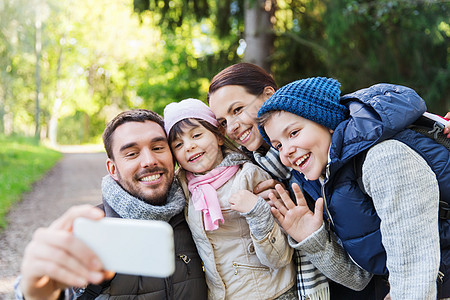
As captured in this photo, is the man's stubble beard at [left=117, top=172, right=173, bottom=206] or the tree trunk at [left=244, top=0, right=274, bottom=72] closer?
the man's stubble beard at [left=117, top=172, right=173, bottom=206]

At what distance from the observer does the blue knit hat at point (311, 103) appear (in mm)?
1820

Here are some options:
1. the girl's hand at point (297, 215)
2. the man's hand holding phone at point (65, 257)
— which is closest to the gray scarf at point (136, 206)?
the girl's hand at point (297, 215)

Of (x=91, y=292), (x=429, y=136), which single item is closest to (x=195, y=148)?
(x=91, y=292)

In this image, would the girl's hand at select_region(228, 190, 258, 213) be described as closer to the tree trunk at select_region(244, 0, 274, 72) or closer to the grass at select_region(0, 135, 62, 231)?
the tree trunk at select_region(244, 0, 274, 72)

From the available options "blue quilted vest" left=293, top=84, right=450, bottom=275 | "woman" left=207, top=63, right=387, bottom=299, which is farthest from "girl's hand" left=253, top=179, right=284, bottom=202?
"blue quilted vest" left=293, top=84, right=450, bottom=275

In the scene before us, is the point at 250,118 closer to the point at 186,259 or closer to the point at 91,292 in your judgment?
the point at 186,259

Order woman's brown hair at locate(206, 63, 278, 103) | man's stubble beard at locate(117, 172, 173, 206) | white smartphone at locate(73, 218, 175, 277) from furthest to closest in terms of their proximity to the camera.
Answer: woman's brown hair at locate(206, 63, 278, 103), man's stubble beard at locate(117, 172, 173, 206), white smartphone at locate(73, 218, 175, 277)

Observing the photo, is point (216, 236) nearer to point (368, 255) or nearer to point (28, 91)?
point (368, 255)

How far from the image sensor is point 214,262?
201 centimetres

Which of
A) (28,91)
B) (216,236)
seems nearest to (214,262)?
(216,236)

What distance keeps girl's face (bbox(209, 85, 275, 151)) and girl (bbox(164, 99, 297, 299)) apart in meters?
0.07

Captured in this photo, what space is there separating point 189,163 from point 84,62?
29.4m

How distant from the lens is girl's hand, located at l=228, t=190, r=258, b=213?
1.90 m

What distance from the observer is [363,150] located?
1646 millimetres
